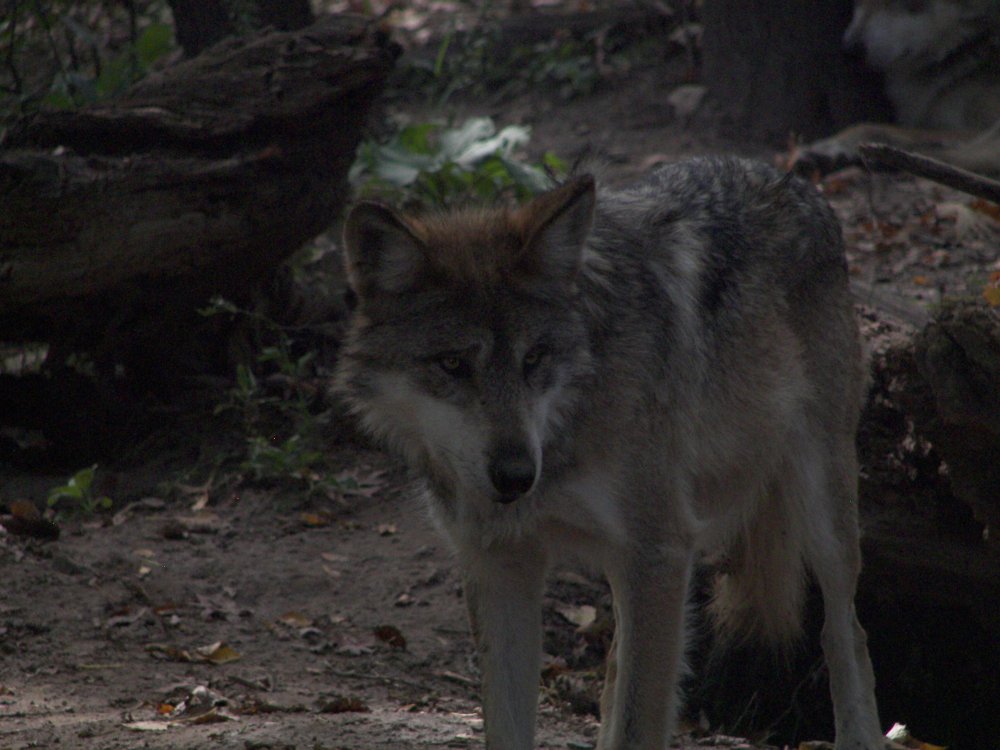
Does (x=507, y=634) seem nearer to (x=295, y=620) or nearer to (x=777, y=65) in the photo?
(x=295, y=620)

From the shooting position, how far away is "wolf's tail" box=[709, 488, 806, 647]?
4.16 metres

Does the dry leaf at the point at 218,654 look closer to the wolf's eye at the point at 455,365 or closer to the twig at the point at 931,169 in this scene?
the wolf's eye at the point at 455,365

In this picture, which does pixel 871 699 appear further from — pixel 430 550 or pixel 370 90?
pixel 370 90

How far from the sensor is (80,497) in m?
5.29

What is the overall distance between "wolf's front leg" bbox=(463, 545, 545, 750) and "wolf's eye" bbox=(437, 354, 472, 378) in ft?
2.04

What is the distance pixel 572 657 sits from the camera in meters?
4.92

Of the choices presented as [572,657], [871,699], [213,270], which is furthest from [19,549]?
[871,699]

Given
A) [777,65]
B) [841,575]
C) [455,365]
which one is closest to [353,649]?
[841,575]

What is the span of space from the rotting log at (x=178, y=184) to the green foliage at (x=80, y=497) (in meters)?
0.69

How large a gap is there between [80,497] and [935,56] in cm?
736

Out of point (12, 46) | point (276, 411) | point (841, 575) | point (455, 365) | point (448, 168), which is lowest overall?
point (276, 411)

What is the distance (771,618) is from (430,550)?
62.4 inches

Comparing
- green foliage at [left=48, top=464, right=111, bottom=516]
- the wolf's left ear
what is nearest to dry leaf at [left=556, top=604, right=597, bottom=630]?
green foliage at [left=48, top=464, right=111, bottom=516]

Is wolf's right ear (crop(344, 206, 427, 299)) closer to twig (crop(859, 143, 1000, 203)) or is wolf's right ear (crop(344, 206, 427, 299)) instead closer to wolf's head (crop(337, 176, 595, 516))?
wolf's head (crop(337, 176, 595, 516))
